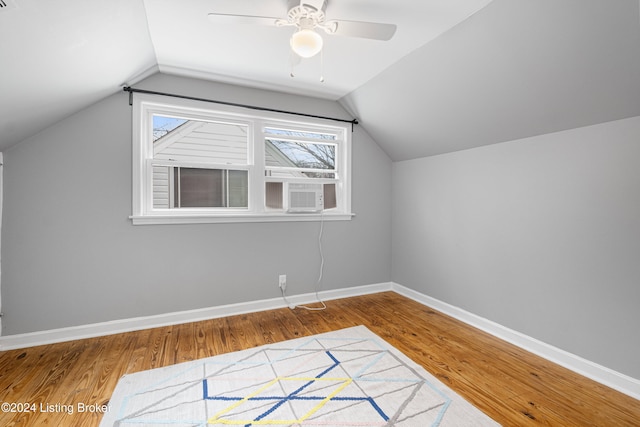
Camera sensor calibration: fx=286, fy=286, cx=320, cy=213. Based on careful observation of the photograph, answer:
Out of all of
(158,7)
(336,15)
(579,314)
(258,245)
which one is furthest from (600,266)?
(158,7)

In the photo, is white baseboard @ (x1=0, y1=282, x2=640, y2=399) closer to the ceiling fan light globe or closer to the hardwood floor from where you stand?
the hardwood floor

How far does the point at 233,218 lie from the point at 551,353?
9.59ft

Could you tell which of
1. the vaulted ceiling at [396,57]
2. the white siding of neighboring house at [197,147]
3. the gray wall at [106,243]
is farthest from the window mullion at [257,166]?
the vaulted ceiling at [396,57]

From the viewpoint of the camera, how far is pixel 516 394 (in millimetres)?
1758

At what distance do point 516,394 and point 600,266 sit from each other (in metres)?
1.03

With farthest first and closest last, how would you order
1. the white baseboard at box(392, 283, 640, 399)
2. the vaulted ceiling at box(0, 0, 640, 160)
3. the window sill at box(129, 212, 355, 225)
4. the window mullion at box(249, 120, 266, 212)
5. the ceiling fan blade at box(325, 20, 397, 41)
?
the window mullion at box(249, 120, 266, 212), the window sill at box(129, 212, 355, 225), the white baseboard at box(392, 283, 640, 399), the ceiling fan blade at box(325, 20, 397, 41), the vaulted ceiling at box(0, 0, 640, 160)

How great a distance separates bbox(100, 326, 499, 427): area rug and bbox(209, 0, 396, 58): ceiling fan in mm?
Answer: 2012

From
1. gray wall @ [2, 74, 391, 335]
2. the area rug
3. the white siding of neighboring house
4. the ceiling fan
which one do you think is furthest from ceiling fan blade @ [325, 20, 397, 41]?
the area rug

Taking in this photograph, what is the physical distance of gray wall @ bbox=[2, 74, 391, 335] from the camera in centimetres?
225

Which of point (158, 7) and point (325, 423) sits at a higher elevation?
point (158, 7)

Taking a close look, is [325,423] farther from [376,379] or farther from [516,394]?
[516,394]

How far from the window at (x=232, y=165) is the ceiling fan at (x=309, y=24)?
1.40 m

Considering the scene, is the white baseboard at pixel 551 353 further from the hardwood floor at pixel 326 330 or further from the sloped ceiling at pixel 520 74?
the sloped ceiling at pixel 520 74

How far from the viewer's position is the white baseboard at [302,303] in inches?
74.6
